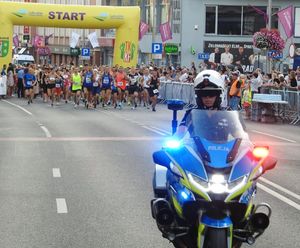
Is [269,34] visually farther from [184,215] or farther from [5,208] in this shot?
[184,215]

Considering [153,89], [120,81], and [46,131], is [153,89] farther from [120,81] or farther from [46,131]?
[46,131]

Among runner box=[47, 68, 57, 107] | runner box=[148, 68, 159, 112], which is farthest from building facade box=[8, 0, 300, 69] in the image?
runner box=[148, 68, 159, 112]

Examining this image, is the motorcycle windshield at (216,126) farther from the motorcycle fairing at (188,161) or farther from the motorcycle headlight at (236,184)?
the motorcycle headlight at (236,184)

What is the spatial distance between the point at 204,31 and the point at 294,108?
28.7 m

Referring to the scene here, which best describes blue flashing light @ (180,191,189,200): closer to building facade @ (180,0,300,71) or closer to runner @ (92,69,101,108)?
runner @ (92,69,101,108)

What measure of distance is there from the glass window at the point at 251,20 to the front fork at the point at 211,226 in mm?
49831

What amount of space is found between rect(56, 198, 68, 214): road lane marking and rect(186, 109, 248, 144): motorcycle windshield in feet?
10.2

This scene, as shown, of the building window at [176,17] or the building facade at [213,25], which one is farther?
the building window at [176,17]

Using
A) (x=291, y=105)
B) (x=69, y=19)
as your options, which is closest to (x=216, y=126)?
(x=291, y=105)

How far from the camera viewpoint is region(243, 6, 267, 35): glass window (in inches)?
2141

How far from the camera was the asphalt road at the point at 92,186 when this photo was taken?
7836mm

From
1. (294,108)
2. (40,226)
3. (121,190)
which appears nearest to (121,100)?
(294,108)

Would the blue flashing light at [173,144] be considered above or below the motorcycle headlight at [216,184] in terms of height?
above

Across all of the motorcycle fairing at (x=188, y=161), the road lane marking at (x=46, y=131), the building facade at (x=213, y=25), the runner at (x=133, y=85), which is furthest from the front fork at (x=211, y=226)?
the building facade at (x=213, y=25)
